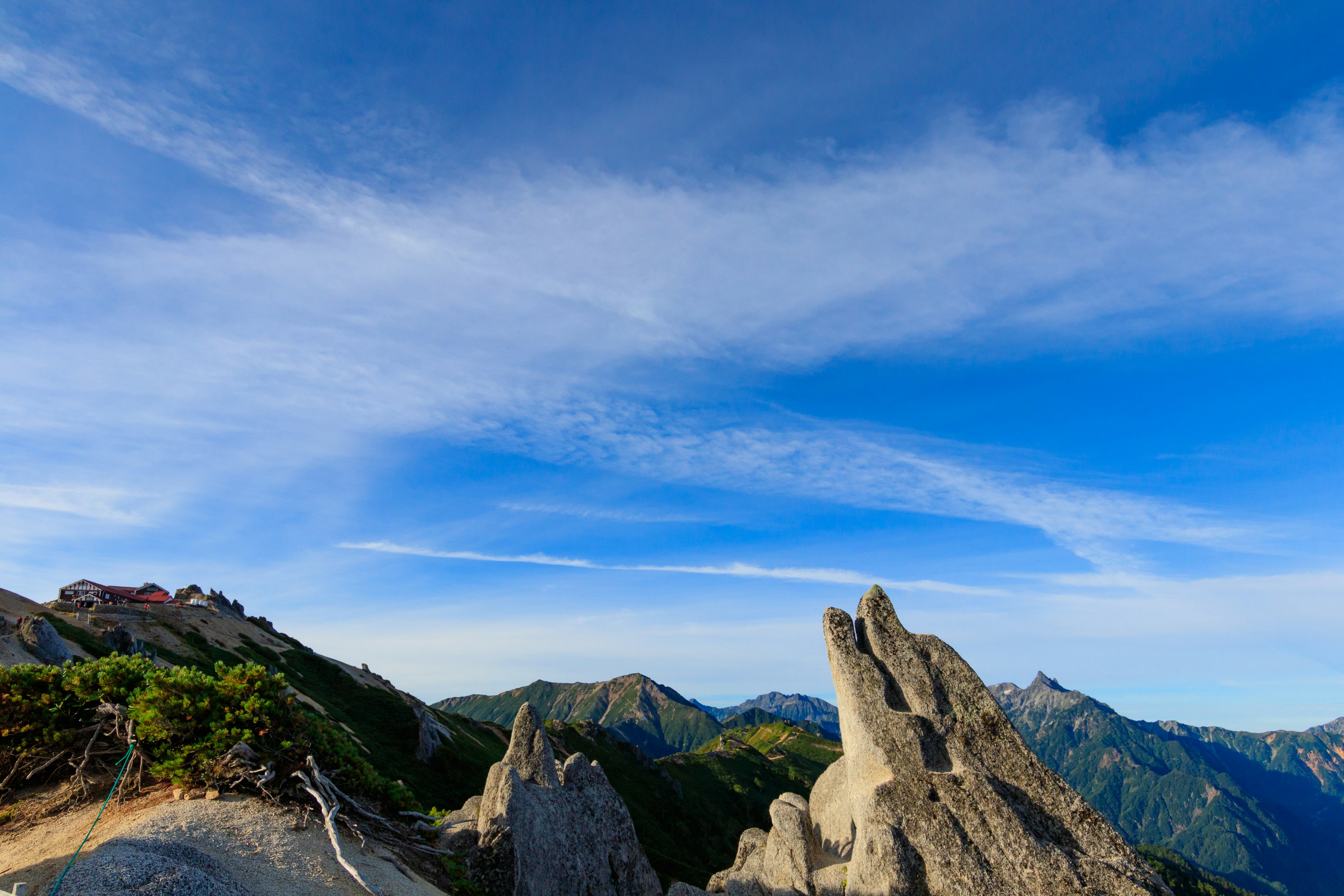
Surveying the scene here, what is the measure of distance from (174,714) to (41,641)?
60.7 m

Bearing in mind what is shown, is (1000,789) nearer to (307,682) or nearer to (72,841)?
(72,841)

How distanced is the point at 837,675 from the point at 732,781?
6565 inches

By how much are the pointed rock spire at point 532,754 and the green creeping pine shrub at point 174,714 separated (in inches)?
444

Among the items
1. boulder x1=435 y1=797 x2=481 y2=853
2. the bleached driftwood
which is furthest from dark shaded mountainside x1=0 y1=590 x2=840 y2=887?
the bleached driftwood

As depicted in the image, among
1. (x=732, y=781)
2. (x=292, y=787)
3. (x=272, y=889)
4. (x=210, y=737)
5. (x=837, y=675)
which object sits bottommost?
(x=732, y=781)

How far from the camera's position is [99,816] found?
1541cm

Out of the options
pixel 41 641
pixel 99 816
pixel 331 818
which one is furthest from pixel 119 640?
pixel 331 818

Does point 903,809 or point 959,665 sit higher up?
point 959,665

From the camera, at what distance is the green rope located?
41.8 feet

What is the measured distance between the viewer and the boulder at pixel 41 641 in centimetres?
5872

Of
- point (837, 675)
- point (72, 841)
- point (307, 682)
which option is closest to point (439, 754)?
point (307, 682)

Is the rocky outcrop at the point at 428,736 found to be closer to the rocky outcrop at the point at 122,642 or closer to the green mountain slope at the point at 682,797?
the green mountain slope at the point at 682,797

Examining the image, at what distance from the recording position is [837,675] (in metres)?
30.5

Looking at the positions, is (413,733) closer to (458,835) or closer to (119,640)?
(119,640)
